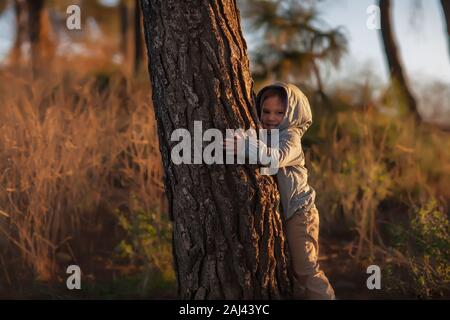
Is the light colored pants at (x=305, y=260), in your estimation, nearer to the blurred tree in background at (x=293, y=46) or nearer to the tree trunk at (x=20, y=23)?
the blurred tree in background at (x=293, y=46)

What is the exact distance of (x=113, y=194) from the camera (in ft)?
16.7

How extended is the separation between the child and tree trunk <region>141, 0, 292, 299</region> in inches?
6.0

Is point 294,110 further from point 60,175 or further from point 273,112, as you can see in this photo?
point 60,175

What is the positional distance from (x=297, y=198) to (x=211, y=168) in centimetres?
51

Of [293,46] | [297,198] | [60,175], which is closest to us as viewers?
[297,198]

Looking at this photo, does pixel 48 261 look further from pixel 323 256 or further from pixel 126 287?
pixel 323 256

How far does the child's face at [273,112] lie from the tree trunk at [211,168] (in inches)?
9.0

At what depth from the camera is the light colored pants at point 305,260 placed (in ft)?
10.3

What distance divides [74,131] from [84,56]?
1357cm

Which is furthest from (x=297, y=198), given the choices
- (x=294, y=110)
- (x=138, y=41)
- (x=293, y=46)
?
(x=138, y=41)

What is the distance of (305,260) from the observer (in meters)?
3.16

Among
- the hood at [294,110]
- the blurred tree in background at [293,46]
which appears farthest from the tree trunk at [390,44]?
the hood at [294,110]

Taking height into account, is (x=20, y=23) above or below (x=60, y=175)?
above

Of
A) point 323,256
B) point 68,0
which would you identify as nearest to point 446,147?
point 323,256
